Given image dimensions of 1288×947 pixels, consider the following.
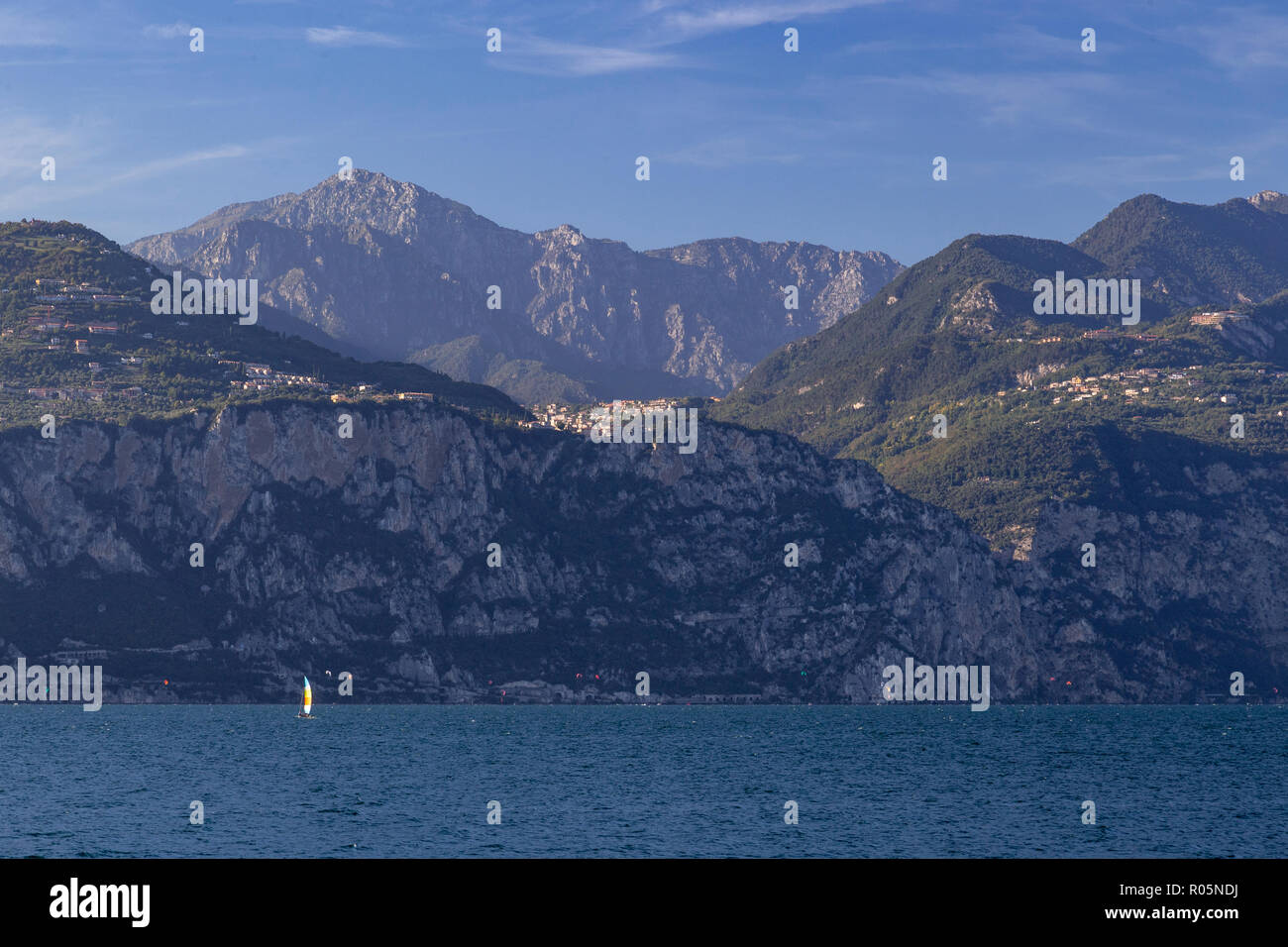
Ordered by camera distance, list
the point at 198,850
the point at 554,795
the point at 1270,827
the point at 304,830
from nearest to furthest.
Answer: the point at 198,850 < the point at 304,830 < the point at 1270,827 < the point at 554,795

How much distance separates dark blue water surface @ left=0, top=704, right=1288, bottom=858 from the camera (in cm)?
9050

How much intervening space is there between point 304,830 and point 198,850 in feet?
37.1

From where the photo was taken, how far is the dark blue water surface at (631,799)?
90.5 metres

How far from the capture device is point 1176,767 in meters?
157

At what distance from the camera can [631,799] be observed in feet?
382
